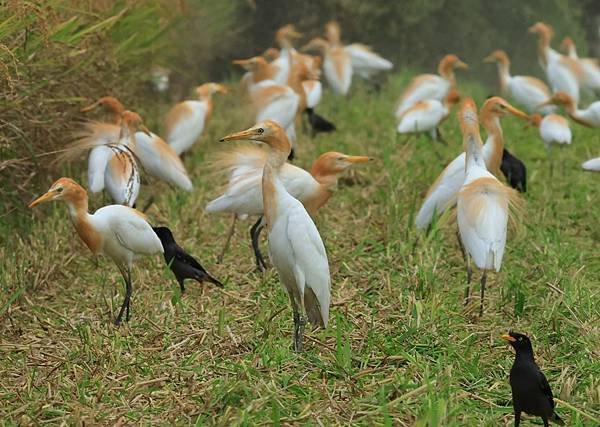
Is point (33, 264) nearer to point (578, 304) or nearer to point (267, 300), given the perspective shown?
point (267, 300)

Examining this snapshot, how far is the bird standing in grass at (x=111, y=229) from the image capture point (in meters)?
4.51

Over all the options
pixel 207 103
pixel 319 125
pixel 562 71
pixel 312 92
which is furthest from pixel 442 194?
pixel 562 71

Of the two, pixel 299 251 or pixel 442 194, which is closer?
pixel 299 251

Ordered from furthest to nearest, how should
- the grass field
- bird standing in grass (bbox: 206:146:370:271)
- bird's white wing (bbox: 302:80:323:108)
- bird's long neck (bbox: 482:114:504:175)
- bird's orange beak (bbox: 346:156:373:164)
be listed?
bird's white wing (bbox: 302:80:323:108), bird's long neck (bbox: 482:114:504:175), bird standing in grass (bbox: 206:146:370:271), bird's orange beak (bbox: 346:156:373:164), the grass field

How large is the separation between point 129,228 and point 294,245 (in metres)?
1.05

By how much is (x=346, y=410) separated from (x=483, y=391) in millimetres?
589

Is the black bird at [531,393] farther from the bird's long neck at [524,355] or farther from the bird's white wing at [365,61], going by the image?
the bird's white wing at [365,61]

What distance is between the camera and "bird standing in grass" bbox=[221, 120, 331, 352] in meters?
3.97

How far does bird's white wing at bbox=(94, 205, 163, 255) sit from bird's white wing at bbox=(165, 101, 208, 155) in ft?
10.1

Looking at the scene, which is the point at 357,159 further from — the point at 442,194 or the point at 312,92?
the point at 312,92

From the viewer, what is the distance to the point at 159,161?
6.52 meters

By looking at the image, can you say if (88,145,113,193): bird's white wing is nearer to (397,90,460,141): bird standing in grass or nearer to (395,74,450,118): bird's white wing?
(397,90,460,141): bird standing in grass

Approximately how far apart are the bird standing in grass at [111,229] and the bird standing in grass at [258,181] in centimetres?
74

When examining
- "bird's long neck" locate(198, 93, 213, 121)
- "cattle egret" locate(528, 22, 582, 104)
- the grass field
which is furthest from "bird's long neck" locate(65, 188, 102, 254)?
"cattle egret" locate(528, 22, 582, 104)
